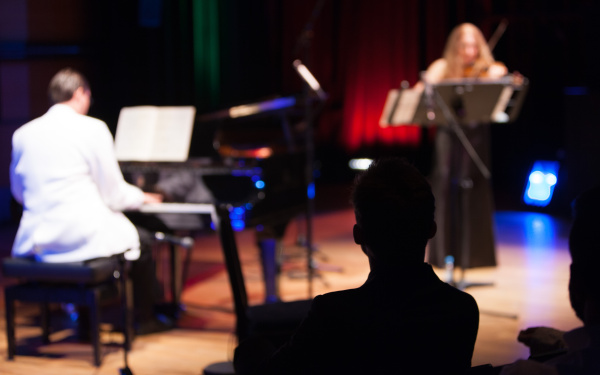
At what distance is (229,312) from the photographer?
465 cm

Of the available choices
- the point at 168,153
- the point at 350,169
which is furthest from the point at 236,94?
the point at 168,153

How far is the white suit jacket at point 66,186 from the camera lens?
373 centimetres

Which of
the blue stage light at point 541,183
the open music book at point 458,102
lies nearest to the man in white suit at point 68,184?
the open music book at point 458,102

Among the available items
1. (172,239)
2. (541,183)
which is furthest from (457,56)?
(541,183)

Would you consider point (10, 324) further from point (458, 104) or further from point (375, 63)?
point (375, 63)

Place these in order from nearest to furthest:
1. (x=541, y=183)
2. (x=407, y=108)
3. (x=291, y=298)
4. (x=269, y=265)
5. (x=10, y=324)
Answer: (x=10, y=324), (x=269, y=265), (x=407, y=108), (x=291, y=298), (x=541, y=183)

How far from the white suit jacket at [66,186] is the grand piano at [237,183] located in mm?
426

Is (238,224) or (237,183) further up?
(237,183)

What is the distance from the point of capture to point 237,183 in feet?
13.8

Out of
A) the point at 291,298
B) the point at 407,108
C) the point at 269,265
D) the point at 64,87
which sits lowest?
the point at 291,298

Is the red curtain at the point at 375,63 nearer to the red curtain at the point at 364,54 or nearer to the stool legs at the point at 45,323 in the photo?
the red curtain at the point at 364,54

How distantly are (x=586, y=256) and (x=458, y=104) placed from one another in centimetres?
325

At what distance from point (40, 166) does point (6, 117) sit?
4437 millimetres

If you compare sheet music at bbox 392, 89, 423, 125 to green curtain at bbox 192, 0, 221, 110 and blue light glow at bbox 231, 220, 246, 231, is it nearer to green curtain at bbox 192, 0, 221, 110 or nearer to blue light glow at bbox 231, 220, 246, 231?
blue light glow at bbox 231, 220, 246, 231
